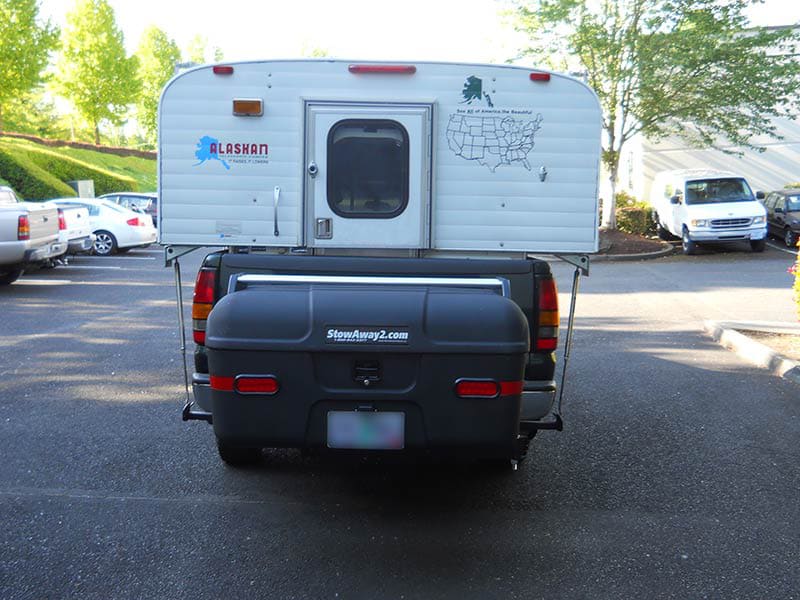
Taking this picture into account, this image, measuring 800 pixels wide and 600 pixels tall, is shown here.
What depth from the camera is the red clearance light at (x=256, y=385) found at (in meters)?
3.99

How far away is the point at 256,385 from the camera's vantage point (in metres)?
4.01

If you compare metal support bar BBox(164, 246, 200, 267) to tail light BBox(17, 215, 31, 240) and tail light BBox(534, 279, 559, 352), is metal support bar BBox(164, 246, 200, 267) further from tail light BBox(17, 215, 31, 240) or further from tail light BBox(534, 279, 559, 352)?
tail light BBox(17, 215, 31, 240)

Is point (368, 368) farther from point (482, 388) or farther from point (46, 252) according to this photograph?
point (46, 252)

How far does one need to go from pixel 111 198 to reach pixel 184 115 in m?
21.2

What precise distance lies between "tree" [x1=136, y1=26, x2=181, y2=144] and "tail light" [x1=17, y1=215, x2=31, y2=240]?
41418mm

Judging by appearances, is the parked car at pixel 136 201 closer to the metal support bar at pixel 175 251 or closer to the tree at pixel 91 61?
the metal support bar at pixel 175 251

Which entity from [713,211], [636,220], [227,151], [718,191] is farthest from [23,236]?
[636,220]

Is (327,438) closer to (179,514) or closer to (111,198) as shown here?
(179,514)

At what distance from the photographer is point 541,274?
4805mm

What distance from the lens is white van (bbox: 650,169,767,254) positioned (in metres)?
20.8

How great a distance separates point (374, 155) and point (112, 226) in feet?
55.6

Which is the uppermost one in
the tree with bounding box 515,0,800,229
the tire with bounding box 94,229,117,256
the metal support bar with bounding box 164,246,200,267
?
the tree with bounding box 515,0,800,229

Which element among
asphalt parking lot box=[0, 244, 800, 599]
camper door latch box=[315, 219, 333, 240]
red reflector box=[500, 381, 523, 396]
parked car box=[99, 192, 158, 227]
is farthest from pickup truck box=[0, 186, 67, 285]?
red reflector box=[500, 381, 523, 396]

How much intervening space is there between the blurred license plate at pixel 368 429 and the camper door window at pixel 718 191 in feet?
64.1
